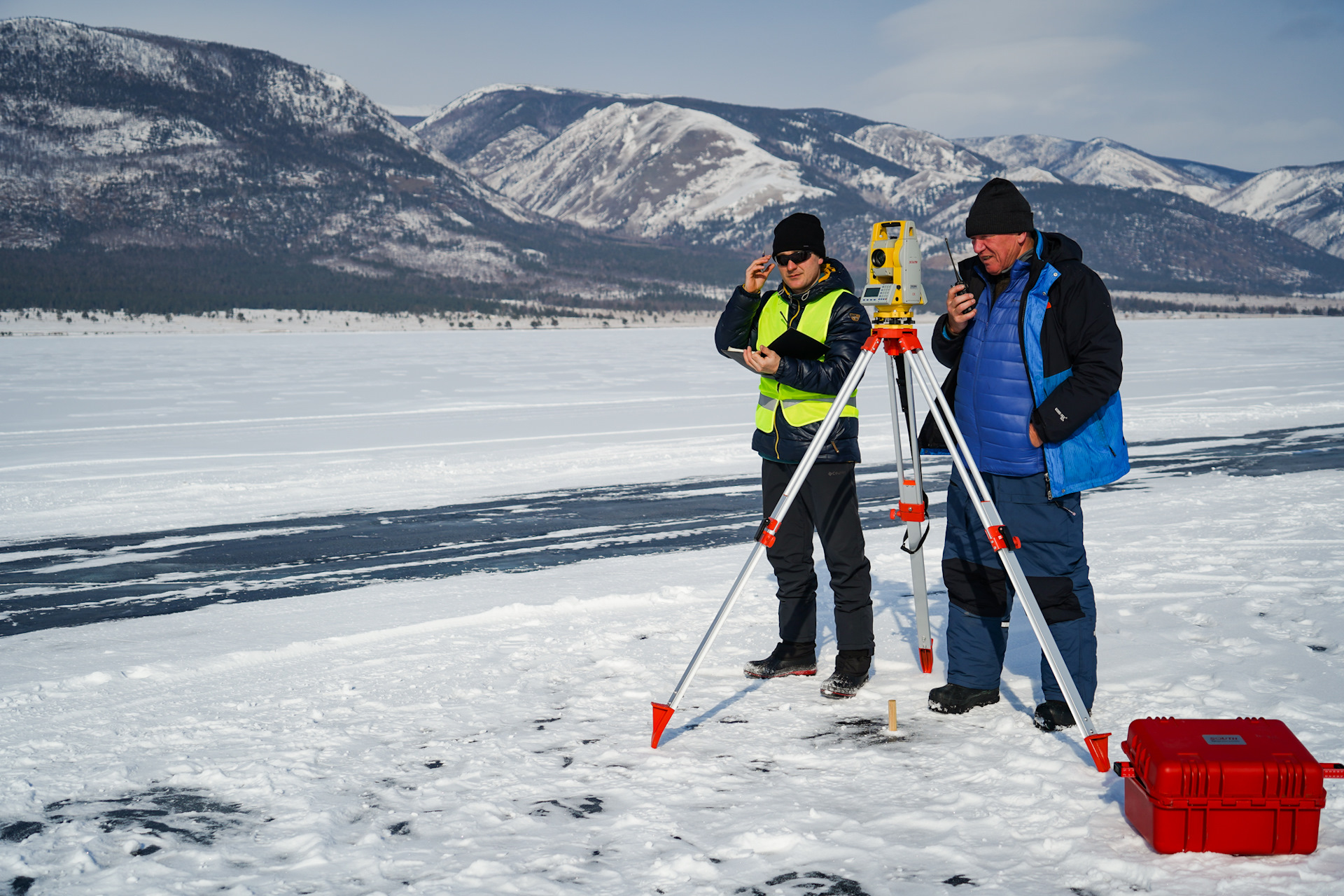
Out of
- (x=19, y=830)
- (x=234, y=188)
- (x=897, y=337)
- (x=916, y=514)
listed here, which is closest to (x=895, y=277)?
(x=897, y=337)

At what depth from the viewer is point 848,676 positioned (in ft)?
13.7

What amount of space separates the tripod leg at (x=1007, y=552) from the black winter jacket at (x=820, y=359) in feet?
1.41

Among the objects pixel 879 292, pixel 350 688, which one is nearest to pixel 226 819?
pixel 350 688

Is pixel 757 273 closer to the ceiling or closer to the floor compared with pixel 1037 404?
closer to the ceiling

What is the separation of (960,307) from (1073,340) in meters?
0.39

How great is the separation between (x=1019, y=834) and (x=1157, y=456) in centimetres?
889

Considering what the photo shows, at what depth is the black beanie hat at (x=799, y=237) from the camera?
407cm

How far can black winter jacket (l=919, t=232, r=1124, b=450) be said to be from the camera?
3.37 m

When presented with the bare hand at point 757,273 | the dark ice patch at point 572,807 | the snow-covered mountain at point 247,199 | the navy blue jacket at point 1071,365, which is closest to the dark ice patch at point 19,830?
the dark ice patch at point 572,807

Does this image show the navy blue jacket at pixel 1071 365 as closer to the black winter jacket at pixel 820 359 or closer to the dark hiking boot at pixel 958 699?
the black winter jacket at pixel 820 359

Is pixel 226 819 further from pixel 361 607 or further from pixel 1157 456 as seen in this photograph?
pixel 1157 456

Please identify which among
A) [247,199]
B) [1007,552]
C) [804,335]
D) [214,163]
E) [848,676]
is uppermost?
[214,163]

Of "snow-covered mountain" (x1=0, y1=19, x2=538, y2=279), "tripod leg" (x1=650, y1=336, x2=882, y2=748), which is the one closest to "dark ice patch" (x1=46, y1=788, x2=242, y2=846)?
"tripod leg" (x1=650, y1=336, x2=882, y2=748)

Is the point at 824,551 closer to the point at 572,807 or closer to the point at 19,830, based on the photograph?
the point at 572,807
